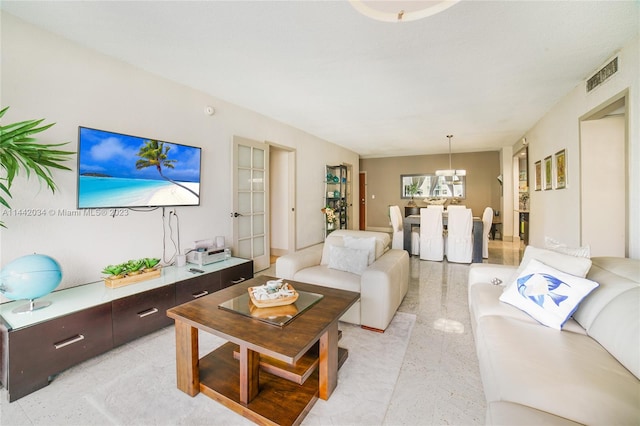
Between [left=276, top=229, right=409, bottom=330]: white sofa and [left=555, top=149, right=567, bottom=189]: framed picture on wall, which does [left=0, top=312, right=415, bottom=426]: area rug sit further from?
[left=555, top=149, right=567, bottom=189]: framed picture on wall

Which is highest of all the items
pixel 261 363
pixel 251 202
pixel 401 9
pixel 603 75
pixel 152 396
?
pixel 603 75

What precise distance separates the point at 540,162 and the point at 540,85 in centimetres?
178

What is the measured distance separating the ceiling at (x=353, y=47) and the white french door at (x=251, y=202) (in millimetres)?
680

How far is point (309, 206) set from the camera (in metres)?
5.64

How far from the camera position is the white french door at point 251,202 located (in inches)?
149

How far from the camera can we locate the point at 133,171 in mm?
2590

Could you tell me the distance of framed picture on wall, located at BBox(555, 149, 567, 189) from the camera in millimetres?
3381

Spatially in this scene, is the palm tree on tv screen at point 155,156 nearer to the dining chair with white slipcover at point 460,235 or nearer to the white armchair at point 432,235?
the white armchair at point 432,235

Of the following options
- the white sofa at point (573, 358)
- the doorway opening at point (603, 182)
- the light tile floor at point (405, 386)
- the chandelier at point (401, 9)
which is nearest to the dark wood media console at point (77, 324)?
the light tile floor at point (405, 386)

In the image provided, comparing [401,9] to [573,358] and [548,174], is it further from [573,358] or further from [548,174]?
[548,174]

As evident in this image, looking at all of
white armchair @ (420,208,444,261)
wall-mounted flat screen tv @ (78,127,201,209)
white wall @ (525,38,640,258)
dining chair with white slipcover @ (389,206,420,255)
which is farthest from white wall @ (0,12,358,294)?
white wall @ (525,38,640,258)

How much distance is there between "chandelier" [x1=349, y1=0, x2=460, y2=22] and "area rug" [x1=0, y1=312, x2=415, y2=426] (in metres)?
2.06

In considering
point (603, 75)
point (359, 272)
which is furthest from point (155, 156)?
point (603, 75)

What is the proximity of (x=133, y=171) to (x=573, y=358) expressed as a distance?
346 cm
